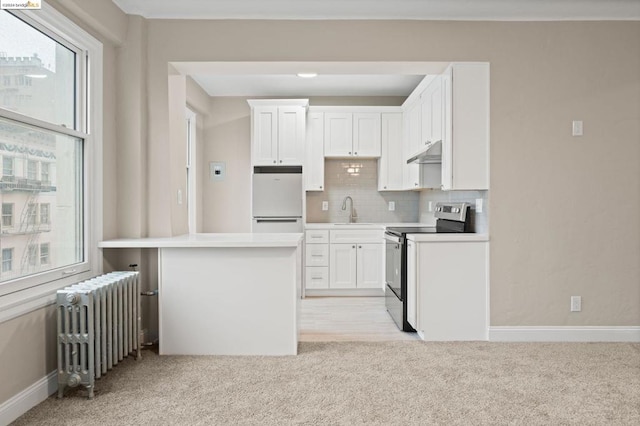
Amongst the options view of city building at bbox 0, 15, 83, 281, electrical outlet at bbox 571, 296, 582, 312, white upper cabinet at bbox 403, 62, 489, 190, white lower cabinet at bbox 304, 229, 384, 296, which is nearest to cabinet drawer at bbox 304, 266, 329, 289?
white lower cabinet at bbox 304, 229, 384, 296

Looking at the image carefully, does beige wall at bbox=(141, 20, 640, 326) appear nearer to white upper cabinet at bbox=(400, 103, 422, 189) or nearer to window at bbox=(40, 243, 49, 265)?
window at bbox=(40, 243, 49, 265)

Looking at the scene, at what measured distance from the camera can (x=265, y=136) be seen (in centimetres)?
563

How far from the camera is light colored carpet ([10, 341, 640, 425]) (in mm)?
2322

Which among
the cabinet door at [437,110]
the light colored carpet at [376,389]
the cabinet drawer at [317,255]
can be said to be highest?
the cabinet door at [437,110]

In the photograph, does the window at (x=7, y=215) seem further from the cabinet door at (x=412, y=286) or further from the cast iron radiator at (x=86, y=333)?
the cabinet door at (x=412, y=286)

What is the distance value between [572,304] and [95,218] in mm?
3702

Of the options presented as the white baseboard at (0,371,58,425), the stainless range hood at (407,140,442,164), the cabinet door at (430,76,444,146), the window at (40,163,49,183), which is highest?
the cabinet door at (430,76,444,146)

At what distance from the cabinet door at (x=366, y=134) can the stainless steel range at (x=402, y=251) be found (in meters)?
1.48

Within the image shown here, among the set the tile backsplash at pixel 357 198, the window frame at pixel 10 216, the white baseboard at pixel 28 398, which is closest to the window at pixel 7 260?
the window frame at pixel 10 216

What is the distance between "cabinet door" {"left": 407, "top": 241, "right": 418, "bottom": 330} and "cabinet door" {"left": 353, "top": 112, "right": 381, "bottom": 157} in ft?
7.32

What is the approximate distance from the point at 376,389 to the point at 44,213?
2242mm

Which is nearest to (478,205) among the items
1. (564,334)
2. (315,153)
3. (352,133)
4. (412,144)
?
(564,334)

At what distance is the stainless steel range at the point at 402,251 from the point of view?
156 inches

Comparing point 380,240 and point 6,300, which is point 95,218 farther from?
point 380,240
